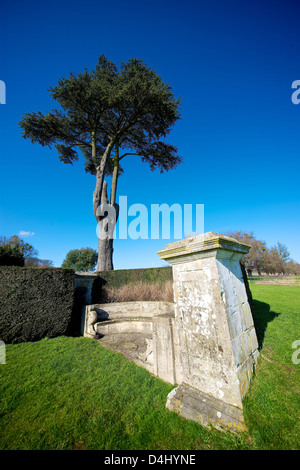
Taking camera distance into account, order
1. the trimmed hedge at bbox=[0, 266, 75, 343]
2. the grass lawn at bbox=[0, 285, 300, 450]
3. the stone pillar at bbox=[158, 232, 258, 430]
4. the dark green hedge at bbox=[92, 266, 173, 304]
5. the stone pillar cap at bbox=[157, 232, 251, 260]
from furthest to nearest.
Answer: the dark green hedge at bbox=[92, 266, 173, 304]
the trimmed hedge at bbox=[0, 266, 75, 343]
the stone pillar cap at bbox=[157, 232, 251, 260]
the stone pillar at bbox=[158, 232, 258, 430]
the grass lawn at bbox=[0, 285, 300, 450]

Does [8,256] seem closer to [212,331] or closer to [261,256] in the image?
[212,331]

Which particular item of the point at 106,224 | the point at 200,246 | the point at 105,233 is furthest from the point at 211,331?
the point at 106,224

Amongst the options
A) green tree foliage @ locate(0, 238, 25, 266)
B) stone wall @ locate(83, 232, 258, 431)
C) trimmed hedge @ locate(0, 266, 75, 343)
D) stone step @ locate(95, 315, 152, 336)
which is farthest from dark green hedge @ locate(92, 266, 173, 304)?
green tree foliage @ locate(0, 238, 25, 266)

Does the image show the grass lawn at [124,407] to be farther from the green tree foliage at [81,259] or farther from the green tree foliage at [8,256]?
the green tree foliage at [81,259]

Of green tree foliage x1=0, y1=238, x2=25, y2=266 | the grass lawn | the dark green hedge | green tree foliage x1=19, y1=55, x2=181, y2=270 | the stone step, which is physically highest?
green tree foliage x1=19, y1=55, x2=181, y2=270

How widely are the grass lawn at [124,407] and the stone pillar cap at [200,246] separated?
1.45 meters

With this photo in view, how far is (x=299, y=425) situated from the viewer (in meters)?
1.29

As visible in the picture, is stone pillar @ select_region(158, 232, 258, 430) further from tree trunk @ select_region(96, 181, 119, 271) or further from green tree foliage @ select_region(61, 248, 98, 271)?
green tree foliage @ select_region(61, 248, 98, 271)

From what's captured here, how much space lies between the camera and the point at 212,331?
1.76m

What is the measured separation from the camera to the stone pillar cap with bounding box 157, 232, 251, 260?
1771 mm

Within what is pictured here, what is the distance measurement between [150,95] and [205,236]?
455 inches

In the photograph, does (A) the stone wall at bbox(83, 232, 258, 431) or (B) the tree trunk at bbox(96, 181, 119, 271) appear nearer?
(A) the stone wall at bbox(83, 232, 258, 431)

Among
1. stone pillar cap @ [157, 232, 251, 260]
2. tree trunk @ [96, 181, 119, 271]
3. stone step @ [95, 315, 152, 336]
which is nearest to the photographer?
stone pillar cap @ [157, 232, 251, 260]
